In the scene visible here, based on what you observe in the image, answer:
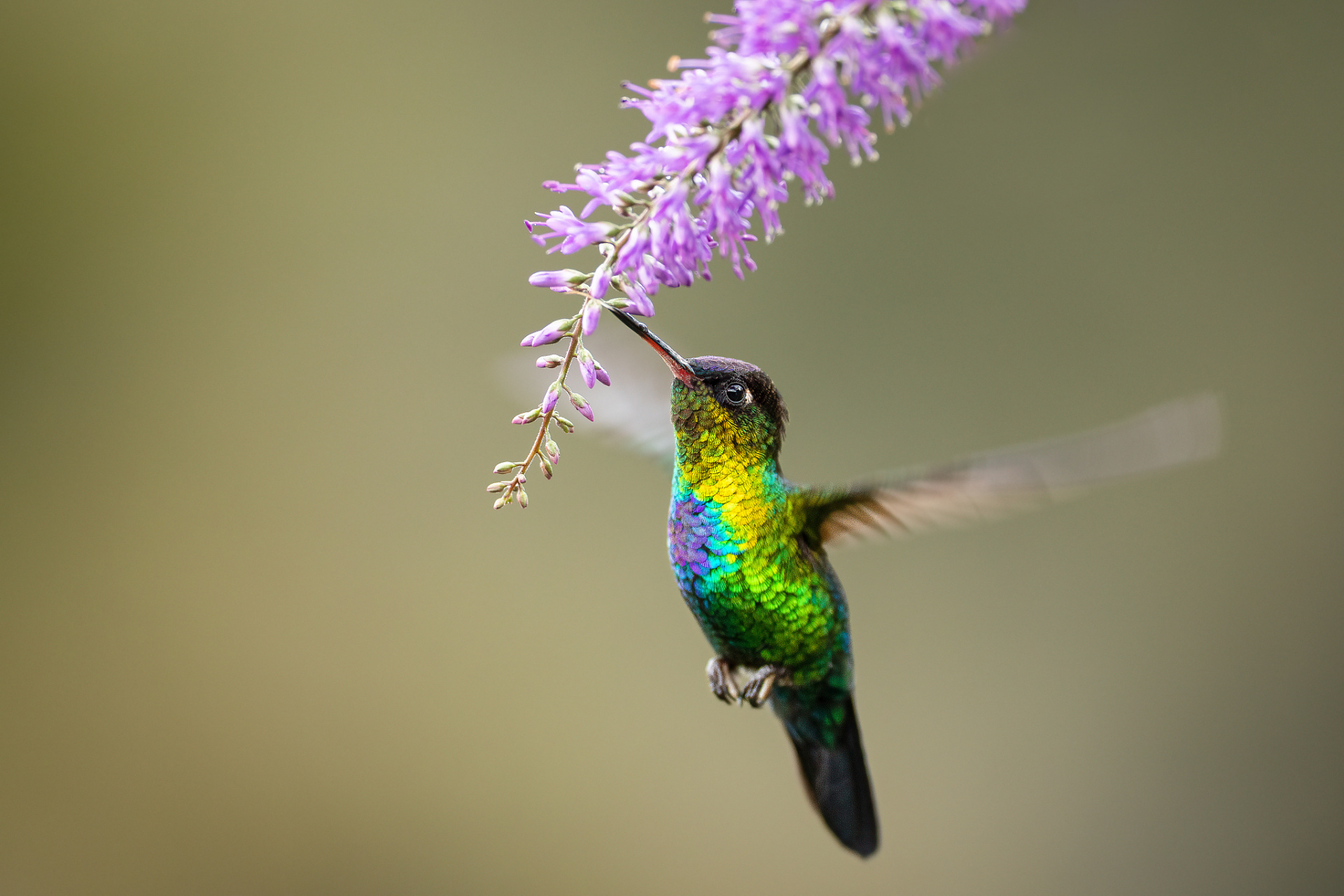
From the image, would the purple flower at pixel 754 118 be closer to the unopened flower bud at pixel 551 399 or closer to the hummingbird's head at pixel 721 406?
the unopened flower bud at pixel 551 399

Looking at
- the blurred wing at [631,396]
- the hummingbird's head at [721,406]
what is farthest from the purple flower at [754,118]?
the blurred wing at [631,396]

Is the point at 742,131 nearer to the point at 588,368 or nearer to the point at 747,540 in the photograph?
the point at 588,368

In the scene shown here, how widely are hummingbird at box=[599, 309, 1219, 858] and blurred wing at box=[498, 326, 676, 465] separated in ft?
0.78

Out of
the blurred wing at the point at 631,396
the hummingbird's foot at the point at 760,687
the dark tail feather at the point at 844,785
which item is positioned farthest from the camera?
the dark tail feather at the point at 844,785

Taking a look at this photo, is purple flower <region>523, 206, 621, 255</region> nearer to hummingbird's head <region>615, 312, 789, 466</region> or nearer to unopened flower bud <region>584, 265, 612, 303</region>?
unopened flower bud <region>584, 265, 612, 303</region>

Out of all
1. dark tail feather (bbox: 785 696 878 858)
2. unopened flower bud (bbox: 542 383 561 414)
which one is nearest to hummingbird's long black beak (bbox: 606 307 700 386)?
unopened flower bud (bbox: 542 383 561 414)

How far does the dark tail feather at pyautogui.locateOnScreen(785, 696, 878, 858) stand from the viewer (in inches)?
63.8

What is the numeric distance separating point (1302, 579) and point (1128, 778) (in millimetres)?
890

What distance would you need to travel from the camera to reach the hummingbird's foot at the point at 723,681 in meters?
1.41

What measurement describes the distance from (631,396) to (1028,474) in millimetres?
720

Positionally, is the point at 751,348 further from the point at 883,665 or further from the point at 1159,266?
the point at 1159,266

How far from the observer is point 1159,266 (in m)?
3.25

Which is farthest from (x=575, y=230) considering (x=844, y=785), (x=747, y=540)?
(x=844, y=785)

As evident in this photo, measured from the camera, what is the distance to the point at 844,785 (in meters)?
1.63
